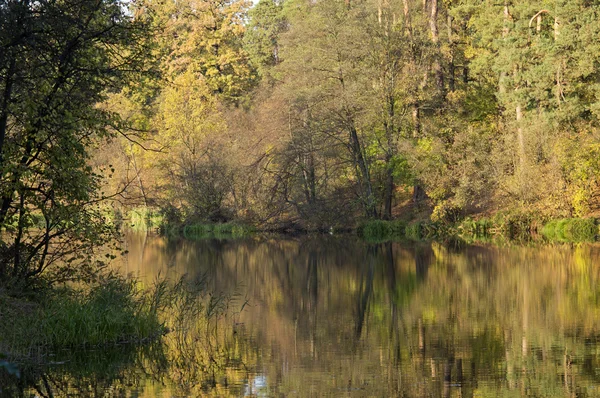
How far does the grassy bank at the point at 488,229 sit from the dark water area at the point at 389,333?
9876 millimetres

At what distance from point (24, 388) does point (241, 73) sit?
5512 centimetres

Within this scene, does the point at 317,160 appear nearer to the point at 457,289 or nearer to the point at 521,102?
the point at 521,102

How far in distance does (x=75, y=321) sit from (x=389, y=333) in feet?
16.6

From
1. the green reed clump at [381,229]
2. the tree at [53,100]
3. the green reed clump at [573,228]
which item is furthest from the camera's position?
the green reed clump at [381,229]

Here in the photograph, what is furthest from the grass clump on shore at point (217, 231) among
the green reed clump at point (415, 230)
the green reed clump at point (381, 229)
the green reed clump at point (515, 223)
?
the green reed clump at point (515, 223)

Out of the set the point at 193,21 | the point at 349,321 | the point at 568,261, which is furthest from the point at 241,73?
the point at 349,321

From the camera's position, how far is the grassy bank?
125 feet

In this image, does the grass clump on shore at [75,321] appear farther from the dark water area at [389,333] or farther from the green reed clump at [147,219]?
the green reed clump at [147,219]

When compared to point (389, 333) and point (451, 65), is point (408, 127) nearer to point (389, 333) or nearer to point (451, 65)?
point (451, 65)

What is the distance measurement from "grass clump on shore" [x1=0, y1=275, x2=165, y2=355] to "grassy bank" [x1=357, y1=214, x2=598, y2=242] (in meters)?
25.0

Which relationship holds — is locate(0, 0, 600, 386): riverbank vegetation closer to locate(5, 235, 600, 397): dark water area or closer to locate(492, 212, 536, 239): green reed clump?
locate(492, 212, 536, 239): green reed clump

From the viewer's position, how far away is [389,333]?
14.6 metres

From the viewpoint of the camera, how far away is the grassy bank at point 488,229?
38062mm

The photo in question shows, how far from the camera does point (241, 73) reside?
64375mm
